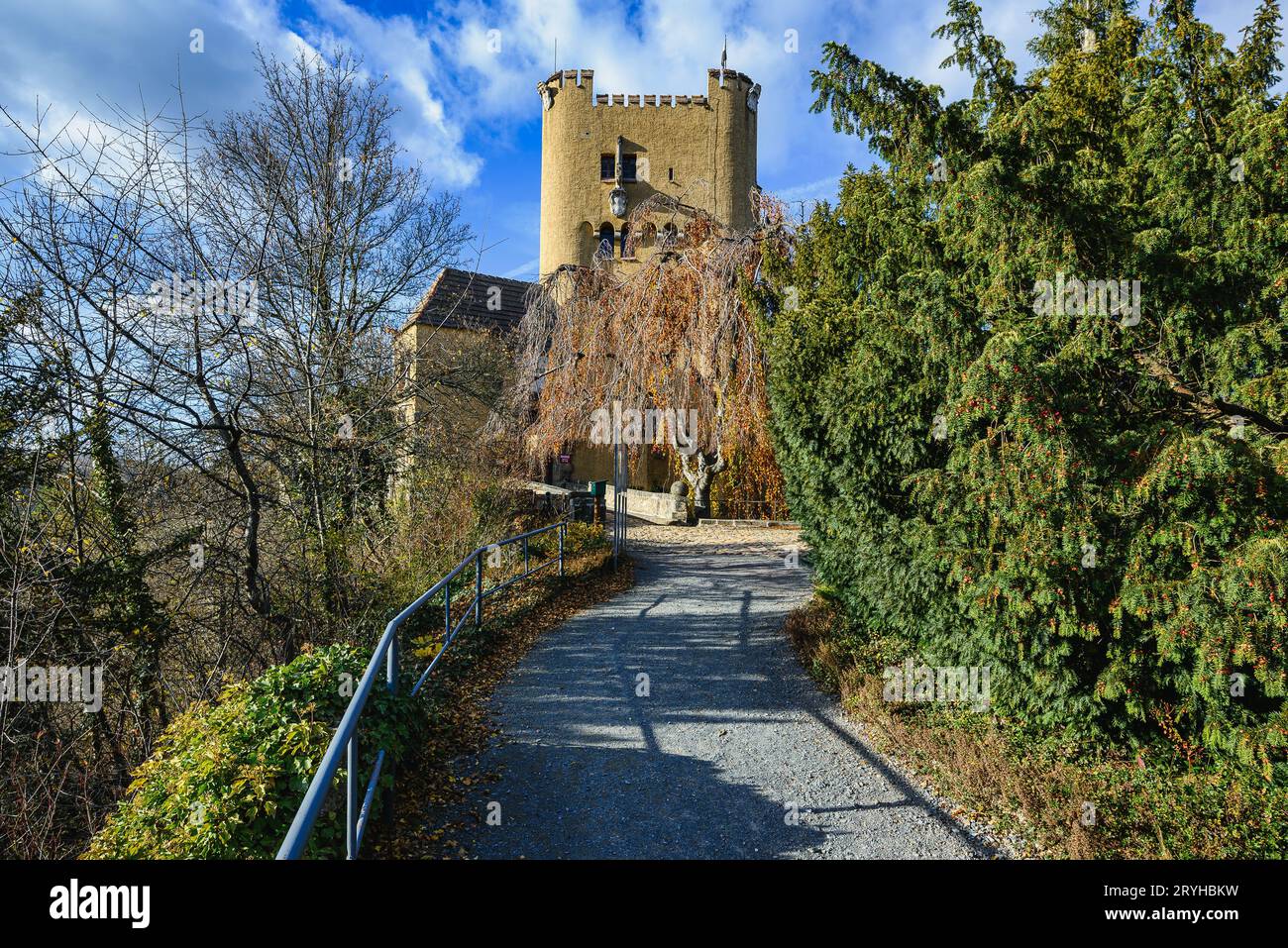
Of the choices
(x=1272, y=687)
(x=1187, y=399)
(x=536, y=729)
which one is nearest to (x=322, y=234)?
(x=536, y=729)

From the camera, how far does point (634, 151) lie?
23.7 meters

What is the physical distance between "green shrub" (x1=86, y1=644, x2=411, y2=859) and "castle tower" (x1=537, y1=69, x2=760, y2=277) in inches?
815

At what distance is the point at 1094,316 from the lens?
4.98 meters

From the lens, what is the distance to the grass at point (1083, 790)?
4.37 m

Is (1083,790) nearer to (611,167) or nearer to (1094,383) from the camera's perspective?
(1094,383)

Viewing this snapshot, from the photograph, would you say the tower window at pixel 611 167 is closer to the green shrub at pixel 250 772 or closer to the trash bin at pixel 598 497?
the trash bin at pixel 598 497

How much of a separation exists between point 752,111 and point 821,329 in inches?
791

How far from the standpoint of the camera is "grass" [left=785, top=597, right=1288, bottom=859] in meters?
4.37

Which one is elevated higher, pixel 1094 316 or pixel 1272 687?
pixel 1094 316

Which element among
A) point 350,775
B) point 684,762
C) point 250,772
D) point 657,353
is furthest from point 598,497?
point 350,775

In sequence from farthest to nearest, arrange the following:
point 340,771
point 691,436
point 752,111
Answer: point 752,111 → point 691,436 → point 340,771

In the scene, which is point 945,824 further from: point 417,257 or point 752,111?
point 752,111

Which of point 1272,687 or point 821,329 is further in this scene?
point 821,329

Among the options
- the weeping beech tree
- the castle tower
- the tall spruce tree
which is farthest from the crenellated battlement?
the tall spruce tree
